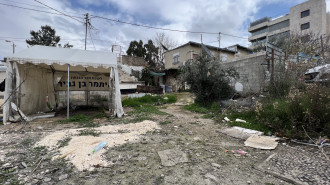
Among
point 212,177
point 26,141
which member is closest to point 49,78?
point 26,141

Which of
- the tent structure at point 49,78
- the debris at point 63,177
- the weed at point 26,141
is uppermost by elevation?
the tent structure at point 49,78

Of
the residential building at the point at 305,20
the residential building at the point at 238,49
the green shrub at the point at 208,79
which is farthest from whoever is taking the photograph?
the residential building at the point at 305,20

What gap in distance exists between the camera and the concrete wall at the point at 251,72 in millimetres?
7285

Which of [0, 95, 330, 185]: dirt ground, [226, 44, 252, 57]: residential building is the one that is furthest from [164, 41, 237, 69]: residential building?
[0, 95, 330, 185]: dirt ground

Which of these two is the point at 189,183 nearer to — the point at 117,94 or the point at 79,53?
the point at 117,94

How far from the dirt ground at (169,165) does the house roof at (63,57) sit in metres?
2.64

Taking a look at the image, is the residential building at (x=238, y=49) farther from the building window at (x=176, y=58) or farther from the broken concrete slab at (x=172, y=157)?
the broken concrete slab at (x=172, y=157)

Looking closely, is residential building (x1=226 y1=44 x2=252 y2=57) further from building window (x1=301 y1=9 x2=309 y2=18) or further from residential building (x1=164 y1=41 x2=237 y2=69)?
building window (x1=301 y1=9 x2=309 y2=18)

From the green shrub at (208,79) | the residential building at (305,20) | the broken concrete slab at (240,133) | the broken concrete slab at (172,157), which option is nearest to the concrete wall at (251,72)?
the green shrub at (208,79)

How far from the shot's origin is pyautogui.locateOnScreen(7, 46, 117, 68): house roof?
4.60 m

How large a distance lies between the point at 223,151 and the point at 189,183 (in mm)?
1209

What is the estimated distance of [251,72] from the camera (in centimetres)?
777

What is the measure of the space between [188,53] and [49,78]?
1300cm

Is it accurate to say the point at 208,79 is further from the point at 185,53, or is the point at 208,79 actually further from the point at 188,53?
the point at 185,53
